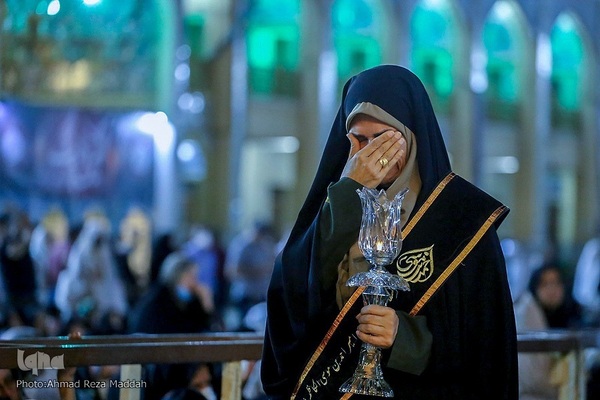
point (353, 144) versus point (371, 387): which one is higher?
point (353, 144)

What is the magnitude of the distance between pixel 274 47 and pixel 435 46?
4.72m

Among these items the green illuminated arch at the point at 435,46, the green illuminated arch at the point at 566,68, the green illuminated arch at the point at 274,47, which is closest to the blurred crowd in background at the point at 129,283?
the green illuminated arch at the point at 274,47

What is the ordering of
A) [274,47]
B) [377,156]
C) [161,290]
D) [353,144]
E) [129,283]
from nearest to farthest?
[377,156], [353,144], [161,290], [129,283], [274,47]

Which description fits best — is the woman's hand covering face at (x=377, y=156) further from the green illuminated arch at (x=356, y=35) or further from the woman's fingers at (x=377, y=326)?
the green illuminated arch at (x=356, y=35)

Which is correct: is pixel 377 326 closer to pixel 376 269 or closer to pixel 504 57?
pixel 376 269

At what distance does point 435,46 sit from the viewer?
25.3 metres

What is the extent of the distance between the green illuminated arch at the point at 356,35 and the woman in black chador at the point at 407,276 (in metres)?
20.2

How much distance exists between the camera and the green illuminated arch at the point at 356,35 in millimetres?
23172

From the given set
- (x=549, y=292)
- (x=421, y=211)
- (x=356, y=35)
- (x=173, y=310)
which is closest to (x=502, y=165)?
(x=356, y=35)

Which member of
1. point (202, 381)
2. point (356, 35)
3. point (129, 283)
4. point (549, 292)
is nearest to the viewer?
point (202, 381)

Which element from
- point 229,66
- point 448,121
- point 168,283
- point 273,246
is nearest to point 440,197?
point 168,283

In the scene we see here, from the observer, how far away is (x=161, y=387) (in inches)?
155

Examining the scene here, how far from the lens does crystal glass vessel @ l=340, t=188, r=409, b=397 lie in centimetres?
262

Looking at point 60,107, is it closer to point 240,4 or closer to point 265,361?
point 240,4
